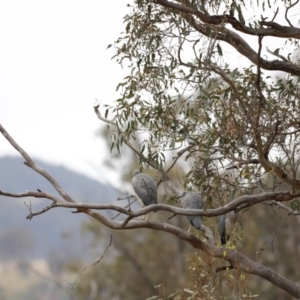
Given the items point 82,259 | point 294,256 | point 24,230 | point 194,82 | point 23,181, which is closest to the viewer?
point 194,82

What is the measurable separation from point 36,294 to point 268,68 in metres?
35.4

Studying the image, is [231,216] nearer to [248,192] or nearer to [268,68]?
[248,192]

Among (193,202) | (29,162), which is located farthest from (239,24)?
(29,162)

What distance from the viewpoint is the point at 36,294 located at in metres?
42.0

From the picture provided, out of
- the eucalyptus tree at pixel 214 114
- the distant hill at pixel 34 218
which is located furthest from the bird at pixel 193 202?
the distant hill at pixel 34 218

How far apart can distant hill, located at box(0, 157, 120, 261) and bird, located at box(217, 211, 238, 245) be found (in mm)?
18280

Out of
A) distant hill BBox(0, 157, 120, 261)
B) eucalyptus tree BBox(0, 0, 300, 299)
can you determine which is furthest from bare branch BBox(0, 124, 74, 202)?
distant hill BBox(0, 157, 120, 261)

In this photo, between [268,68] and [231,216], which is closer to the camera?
[268,68]

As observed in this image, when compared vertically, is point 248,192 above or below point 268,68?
below

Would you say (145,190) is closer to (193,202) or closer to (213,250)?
(193,202)

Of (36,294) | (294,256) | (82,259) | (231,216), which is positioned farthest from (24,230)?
(231,216)

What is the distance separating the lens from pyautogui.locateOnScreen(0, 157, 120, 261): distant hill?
46562 millimetres

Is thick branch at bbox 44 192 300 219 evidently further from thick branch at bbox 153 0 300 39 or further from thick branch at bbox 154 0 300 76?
thick branch at bbox 153 0 300 39

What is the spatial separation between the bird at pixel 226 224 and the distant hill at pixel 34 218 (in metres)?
18.3
